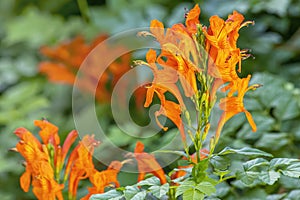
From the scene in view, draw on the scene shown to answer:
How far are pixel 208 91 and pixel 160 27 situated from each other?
5.1 inches

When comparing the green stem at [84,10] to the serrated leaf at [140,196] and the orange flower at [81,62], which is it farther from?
the serrated leaf at [140,196]

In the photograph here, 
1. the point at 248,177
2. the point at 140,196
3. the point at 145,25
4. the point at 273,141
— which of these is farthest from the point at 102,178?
the point at 145,25

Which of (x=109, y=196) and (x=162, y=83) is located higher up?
(x=162, y=83)

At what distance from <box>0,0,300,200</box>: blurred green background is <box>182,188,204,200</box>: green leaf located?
9.1 inches

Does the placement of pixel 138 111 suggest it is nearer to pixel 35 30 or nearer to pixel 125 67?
pixel 125 67

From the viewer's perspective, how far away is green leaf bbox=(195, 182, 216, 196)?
0.81m

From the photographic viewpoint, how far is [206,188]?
82 centimetres

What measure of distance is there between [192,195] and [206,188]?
24 millimetres

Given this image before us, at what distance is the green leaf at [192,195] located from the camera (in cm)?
81

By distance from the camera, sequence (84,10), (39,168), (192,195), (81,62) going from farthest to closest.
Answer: (84,10)
(81,62)
(39,168)
(192,195)

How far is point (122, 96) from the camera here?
1770mm

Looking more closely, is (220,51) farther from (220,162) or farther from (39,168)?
(39,168)

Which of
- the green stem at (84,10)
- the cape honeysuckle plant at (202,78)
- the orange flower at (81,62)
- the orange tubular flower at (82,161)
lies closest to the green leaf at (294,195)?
the cape honeysuckle plant at (202,78)

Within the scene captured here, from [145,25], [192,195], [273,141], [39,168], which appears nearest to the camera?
[192,195]
